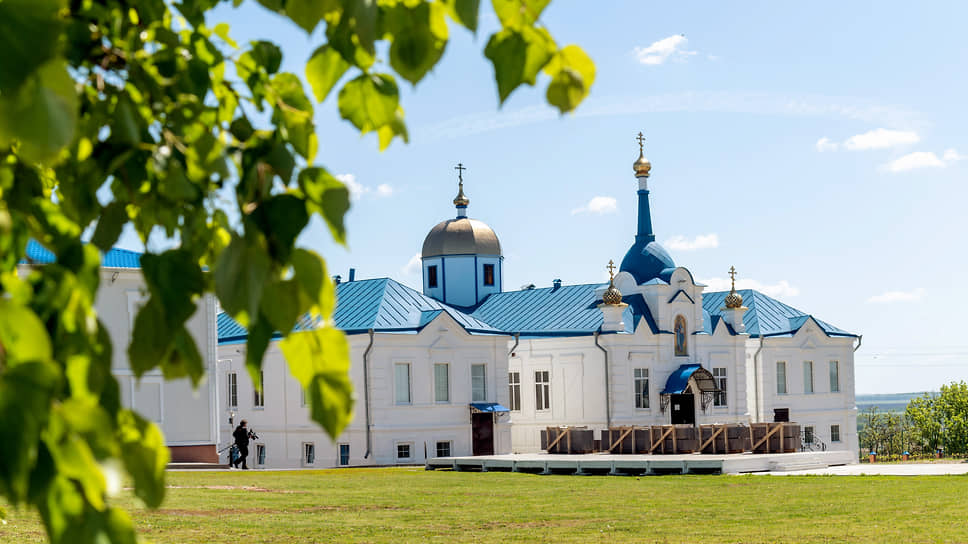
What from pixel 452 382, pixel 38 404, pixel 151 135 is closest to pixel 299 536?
pixel 151 135

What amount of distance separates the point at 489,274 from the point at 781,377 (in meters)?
12.5

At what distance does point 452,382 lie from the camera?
38.3 meters

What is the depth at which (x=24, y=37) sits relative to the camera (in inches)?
52.7

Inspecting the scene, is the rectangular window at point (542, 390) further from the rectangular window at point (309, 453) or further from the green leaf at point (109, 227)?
the green leaf at point (109, 227)

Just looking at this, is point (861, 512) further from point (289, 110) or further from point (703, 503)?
point (289, 110)

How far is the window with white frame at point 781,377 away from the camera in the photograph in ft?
152

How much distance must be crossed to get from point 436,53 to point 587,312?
133 feet

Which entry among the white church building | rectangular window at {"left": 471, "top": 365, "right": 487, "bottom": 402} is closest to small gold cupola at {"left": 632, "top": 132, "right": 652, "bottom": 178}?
the white church building

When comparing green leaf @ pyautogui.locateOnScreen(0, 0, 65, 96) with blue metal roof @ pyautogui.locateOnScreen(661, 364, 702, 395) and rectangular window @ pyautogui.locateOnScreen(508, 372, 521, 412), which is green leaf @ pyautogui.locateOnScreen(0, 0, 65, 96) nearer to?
blue metal roof @ pyautogui.locateOnScreen(661, 364, 702, 395)

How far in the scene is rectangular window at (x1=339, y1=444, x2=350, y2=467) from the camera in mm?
36531

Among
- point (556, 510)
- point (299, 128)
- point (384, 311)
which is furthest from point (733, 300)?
point (299, 128)

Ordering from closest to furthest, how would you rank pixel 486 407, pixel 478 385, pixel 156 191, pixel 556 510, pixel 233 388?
pixel 156 191, pixel 556 510, pixel 486 407, pixel 478 385, pixel 233 388

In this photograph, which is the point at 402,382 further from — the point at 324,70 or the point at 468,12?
the point at 468,12

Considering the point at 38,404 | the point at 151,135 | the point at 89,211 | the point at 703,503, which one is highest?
the point at 151,135
